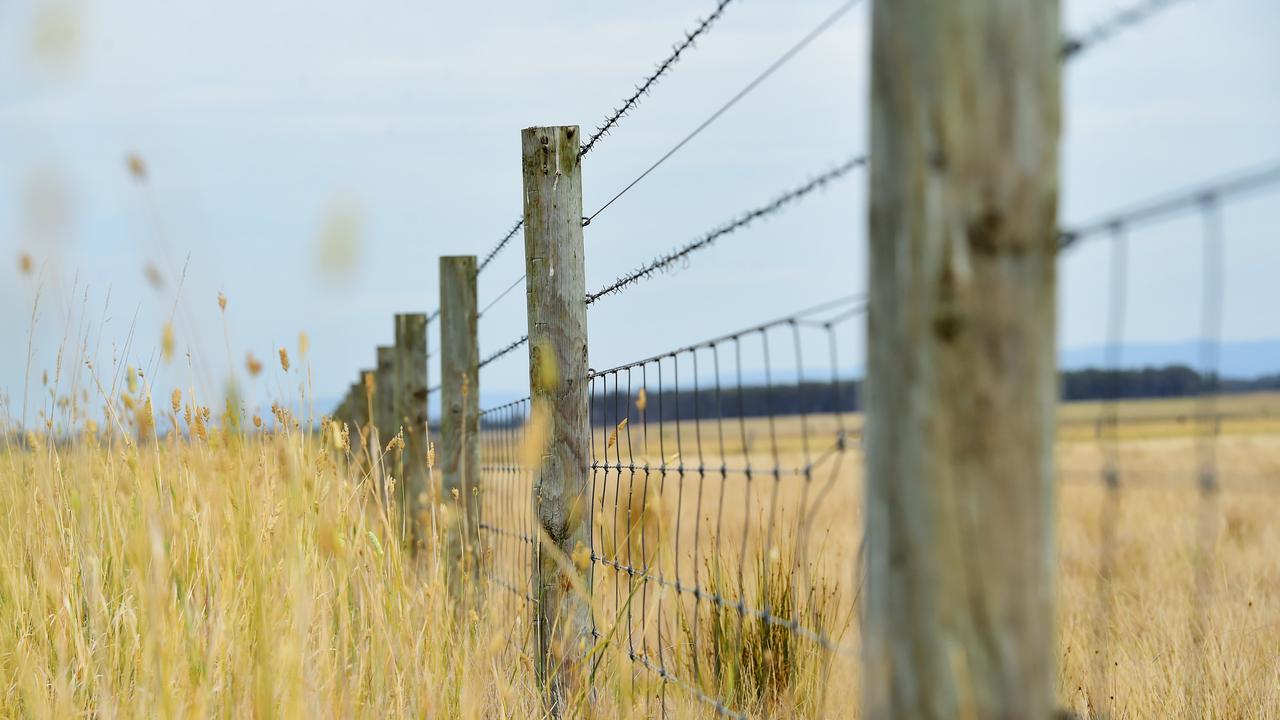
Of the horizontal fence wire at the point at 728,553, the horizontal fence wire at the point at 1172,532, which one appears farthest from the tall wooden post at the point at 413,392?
the horizontal fence wire at the point at 1172,532

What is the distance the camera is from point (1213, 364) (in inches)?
53.9

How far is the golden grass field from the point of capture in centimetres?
213

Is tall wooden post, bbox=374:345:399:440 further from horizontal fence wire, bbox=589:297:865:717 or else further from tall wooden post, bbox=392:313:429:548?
horizontal fence wire, bbox=589:297:865:717

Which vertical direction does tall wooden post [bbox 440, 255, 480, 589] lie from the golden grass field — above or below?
above

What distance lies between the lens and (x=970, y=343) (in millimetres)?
1093

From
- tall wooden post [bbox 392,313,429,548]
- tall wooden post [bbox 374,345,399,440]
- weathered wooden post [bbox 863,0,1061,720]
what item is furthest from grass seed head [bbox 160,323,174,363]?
tall wooden post [bbox 374,345,399,440]

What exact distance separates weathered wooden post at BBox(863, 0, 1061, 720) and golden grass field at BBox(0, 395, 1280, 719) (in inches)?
12.4

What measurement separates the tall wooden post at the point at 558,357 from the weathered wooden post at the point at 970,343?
178cm

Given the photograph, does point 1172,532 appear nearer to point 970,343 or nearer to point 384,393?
point 384,393

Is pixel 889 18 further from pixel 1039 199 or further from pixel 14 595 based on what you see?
pixel 14 595

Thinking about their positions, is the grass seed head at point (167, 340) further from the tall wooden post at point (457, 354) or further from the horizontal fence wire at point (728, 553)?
the tall wooden post at point (457, 354)

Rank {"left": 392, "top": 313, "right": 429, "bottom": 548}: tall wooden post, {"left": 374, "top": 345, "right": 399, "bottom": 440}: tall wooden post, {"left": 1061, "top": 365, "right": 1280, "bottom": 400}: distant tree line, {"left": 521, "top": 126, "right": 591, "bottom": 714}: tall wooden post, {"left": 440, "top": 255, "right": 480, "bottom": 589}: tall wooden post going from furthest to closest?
1. {"left": 374, "top": 345, "right": 399, "bottom": 440}: tall wooden post
2. {"left": 392, "top": 313, "right": 429, "bottom": 548}: tall wooden post
3. {"left": 440, "top": 255, "right": 480, "bottom": 589}: tall wooden post
4. {"left": 521, "top": 126, "right": 591, "bottom": 714}: tall wooden post
5. {"left": 1061, "top": 365, "right": 1280, "bottom": 400}: distant tree line

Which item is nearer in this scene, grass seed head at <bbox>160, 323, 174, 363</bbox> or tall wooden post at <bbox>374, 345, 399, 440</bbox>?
grass seed head at <bbox>160, 323, 174, 363</bbox>

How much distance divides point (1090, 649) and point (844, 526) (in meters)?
5.60
